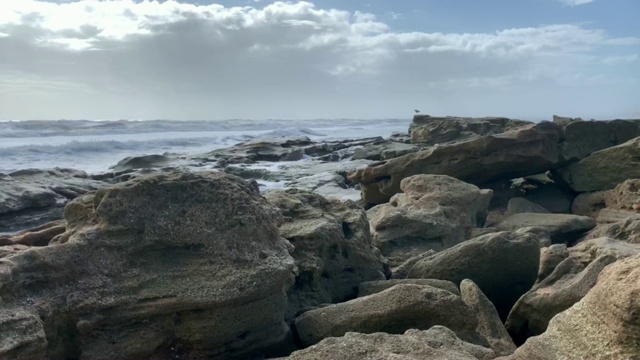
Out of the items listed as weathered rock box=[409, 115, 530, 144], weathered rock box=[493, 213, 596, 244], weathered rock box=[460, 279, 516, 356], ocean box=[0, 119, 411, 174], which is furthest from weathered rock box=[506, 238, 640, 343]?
ocean box=[0, 119, 411, 174]

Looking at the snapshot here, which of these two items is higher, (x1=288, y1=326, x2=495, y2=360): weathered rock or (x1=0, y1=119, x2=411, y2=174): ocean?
(x1=288, y1=326, x2=495, y2=360): weathered rock

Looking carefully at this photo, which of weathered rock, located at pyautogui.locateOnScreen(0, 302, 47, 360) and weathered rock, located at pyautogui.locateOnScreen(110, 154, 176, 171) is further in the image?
weathered rock, located at pyautogui.locateOnScreen(110, 154, 176, 171)

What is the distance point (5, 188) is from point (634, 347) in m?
10.9

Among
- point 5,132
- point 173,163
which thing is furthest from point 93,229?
point 5,132

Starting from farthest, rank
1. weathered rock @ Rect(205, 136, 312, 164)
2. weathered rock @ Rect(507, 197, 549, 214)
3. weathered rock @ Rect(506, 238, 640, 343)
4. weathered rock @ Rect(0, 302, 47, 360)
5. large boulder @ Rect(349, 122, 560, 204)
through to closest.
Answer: weathered rock @ Rect(205, 136, 312, 164) < large boulder @ Rect(349, 122, 560, 204) < weathered rock @ Rect(507, 197, 549, 214) < weathered rock @ Rect(506, 238, 640, 343) < weathered rock @ Rect(0, 302, 47, 360)

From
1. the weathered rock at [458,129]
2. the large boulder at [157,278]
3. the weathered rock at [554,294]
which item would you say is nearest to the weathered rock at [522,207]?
the weathered rock at [554,294]

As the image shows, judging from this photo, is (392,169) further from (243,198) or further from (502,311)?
(243,198)

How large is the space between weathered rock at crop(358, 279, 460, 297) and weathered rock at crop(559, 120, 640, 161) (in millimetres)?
5909

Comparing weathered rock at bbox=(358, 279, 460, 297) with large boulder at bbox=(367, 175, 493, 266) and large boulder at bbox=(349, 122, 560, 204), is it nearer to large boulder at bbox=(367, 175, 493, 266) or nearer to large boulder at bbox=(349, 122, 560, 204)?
large boulder at bbox=(367, 175, 493, 266)

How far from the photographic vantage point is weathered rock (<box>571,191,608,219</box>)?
344 inches

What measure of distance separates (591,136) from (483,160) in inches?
84.5

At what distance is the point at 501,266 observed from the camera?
471 centimetres

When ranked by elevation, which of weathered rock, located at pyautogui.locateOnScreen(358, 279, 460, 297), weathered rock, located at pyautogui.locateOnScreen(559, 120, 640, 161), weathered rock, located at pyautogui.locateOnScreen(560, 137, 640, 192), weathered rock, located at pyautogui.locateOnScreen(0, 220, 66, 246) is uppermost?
weathered rock, located at pyautogui.locateOnScreen(559, 120, 640, 161)

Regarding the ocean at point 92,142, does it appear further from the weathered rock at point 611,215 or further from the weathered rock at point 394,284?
the weathered rock at point 394,284
